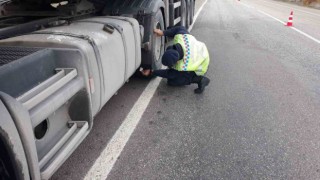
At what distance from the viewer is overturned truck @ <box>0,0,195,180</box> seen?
1.66 m

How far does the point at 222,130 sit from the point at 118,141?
3.92 ft

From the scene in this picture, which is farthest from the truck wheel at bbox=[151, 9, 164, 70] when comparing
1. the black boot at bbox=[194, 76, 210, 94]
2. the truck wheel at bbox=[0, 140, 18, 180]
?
the truck wheel at bbox=[0, 140, 18, 180]

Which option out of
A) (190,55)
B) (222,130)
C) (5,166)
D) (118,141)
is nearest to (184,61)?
(190,55)

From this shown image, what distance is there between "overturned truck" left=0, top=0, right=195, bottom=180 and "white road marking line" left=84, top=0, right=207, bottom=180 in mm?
469

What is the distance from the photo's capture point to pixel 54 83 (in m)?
2.11

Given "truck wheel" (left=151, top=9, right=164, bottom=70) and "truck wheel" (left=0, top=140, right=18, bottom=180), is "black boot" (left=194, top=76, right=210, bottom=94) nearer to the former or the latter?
"truck wheel" (left=151, top=9, right=164, bottom=70)

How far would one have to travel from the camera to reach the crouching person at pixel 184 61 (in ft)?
14.3

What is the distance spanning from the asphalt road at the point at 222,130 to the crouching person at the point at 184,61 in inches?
7.1

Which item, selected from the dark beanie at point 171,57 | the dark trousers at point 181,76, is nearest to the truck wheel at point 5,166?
the dark beanie at point 171,57

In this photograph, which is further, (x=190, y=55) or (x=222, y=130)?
(x=190, y=55)

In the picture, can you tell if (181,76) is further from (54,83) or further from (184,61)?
(54,83)

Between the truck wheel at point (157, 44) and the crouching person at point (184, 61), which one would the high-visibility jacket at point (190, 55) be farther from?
the truck wheel at point (157, 44)

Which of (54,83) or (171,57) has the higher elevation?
(54,83)

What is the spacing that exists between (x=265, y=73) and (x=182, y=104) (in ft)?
7.76
